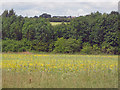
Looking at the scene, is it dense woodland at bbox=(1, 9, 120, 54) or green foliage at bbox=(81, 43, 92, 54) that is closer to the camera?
green foliage at bbox=(81, 43, 92, 54)

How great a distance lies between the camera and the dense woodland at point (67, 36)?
22.1 m

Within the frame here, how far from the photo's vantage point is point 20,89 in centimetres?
614

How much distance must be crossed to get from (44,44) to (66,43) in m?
2.57

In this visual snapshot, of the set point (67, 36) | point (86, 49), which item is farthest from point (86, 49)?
point (67, 36)

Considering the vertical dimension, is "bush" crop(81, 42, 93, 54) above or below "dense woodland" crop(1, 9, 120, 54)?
below

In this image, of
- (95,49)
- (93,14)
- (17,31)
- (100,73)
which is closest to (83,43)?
(95,49)

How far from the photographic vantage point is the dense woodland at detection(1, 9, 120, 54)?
22094 mm

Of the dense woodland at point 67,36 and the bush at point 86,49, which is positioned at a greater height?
the dense woodland at point 67,36

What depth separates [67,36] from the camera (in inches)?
912

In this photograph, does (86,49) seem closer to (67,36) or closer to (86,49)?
(86,49)

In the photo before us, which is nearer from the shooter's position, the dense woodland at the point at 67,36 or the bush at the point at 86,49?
the bush at the point at 86,49

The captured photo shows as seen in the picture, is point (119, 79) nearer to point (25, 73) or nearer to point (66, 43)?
point (25, 73)

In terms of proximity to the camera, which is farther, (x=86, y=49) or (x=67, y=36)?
(x=67, y=36)

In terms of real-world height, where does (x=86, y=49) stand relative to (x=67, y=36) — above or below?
below
